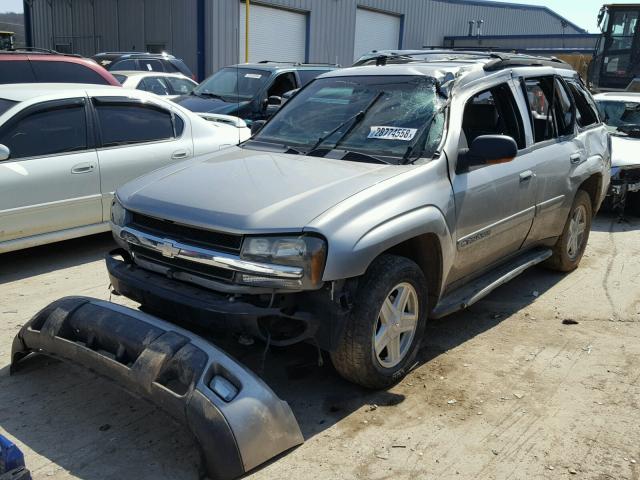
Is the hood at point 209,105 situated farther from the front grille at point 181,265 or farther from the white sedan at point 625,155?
the front grille at point 181,265

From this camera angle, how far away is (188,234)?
354 cm

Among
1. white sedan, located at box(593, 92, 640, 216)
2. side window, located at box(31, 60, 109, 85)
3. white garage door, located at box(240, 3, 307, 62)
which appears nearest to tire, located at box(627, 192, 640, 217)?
white sedan, located at box(593, 92, 640, 216)

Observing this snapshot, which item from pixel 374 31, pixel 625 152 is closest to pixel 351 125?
pixel 625 152

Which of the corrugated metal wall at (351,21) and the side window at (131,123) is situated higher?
the corrugated metal wall at (351,21)

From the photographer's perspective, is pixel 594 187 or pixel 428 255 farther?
pixel 594 187

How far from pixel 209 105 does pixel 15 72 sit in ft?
10.8

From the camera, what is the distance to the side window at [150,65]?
16.1m

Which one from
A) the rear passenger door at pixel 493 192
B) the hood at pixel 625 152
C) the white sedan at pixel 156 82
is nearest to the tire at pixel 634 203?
the hood at pixel 625 152

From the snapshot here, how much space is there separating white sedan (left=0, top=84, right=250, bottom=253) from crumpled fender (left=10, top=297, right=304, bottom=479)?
241 centimetres

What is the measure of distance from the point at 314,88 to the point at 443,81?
1.13m

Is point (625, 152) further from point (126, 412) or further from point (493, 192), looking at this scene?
point (126, 412)

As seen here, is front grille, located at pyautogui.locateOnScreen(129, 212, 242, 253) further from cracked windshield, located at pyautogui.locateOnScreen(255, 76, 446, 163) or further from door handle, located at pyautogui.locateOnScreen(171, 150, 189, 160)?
door handle, located at pyautogui.locateOnScreen(171, 150, 189, 160)

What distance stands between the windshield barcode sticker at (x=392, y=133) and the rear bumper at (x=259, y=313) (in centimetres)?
136

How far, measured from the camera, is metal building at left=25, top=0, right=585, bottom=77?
22266 millimetres
